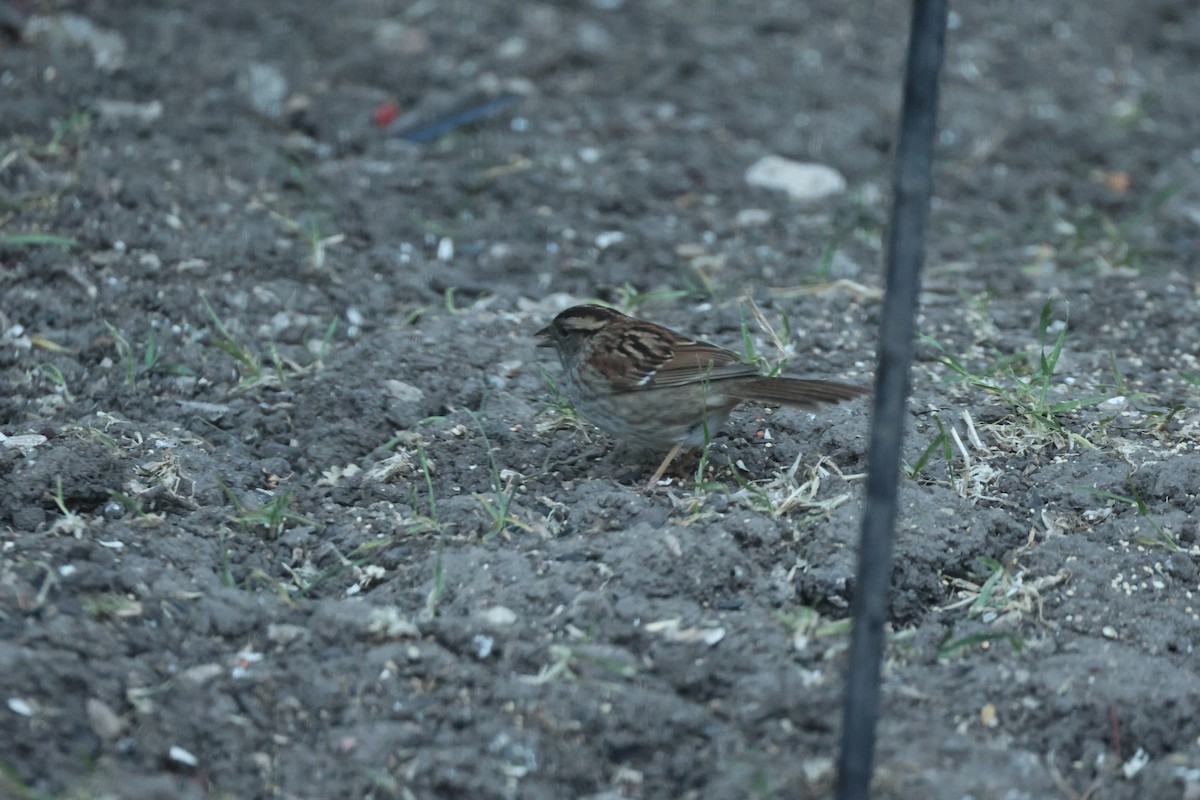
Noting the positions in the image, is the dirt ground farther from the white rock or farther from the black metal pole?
the black metal pole

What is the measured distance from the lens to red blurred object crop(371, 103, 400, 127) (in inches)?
275

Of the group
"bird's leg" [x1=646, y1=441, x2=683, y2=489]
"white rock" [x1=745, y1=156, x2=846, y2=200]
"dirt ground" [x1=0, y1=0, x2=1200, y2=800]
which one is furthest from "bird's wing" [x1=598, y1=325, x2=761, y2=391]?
"white rock" [x1=745, y1=156, x2=846, y2=200]

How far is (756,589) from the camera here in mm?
3623

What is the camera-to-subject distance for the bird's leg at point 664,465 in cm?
414

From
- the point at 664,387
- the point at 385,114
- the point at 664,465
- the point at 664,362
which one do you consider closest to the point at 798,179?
the point at 385,114

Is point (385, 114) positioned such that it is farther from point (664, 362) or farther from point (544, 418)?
point (664, 362)

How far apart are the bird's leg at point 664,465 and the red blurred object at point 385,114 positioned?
3.38 m

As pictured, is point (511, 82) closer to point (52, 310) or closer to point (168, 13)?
point (168, 13)

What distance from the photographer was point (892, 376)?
2627mm

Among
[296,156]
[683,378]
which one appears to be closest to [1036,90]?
[296,156]

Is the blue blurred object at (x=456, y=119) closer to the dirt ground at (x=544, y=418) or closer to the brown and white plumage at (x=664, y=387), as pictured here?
the dirt ground at (x=544, y=418)

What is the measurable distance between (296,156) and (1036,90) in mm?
4306

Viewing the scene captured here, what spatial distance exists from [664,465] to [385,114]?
3.53m

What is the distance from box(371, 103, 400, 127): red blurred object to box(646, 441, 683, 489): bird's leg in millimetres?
3380
